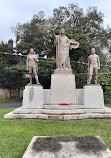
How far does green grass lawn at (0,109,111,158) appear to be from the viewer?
11.5 feet

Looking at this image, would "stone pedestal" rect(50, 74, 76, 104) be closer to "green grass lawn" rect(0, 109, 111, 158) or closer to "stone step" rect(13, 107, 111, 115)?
"stone step" rect(13, 107, 111, 115)

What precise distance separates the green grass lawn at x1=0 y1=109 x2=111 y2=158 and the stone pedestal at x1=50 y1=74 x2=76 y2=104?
205cm

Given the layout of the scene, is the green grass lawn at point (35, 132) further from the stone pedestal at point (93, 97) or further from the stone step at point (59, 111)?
the stone pedestal at point (93, 97)

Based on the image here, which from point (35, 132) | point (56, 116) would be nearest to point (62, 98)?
point (56, 116)

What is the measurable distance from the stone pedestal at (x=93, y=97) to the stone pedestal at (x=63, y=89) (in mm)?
615

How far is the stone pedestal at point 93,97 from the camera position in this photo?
7.45m

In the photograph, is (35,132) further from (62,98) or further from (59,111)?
(62,98)

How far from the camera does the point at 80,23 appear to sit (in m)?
23.1

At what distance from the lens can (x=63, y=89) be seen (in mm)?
7871

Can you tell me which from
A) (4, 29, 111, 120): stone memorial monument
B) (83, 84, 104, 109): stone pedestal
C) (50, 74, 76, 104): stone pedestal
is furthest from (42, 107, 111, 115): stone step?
(50, 74, 76, 104): stone pedestal

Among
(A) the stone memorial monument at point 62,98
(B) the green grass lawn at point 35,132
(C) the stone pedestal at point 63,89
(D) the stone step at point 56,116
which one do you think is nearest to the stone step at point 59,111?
(A) the stone memorial monument at point 62,98

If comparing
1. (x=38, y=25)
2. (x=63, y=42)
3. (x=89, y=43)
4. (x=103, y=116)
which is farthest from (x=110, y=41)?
(x=103, y=116)

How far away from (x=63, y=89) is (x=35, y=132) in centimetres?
359

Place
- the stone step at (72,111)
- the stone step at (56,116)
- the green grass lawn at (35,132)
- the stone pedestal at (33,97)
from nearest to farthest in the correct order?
the green grass lawn at (35,132) → the stone step at (56,116) → the stone step at (72,111) → the stone pedestal at (33,97)
